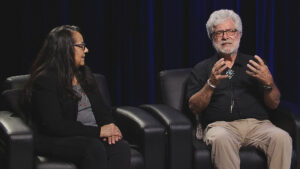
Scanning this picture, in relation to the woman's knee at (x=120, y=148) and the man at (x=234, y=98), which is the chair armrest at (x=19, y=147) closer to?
the woman's knee at (x=120, y=148)

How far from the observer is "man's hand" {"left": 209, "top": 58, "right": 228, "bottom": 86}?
10.6 ft

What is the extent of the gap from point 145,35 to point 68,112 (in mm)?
1311

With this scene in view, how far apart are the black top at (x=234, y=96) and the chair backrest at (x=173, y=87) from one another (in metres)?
0.20

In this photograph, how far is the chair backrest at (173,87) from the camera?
3.74 m

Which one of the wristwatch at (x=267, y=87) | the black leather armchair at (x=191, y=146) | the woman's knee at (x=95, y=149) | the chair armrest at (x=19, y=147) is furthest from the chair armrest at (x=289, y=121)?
the chair armrest at (x=19, y=147)

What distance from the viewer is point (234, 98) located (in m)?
3.49

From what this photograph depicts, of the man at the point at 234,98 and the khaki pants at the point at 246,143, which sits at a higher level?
the man at the point at 234,98

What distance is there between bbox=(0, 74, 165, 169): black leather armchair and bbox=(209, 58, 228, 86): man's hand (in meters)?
0.42

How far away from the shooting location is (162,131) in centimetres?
317

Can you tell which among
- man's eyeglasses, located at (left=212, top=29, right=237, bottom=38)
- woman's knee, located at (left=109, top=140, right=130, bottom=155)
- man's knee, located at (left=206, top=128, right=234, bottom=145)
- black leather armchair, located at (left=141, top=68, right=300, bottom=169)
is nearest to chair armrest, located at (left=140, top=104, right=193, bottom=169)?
black leather armchair, located at (left=141, top=68, right=300, bottom=169)

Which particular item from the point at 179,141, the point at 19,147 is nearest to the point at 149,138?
the point at 179,141

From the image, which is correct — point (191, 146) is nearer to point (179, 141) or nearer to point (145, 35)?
point (179, 141)

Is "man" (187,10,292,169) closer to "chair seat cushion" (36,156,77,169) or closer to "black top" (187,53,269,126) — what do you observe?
"black top" (187,53,269,126)

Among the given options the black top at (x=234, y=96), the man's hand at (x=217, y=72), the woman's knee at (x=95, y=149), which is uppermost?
the man's hand at (x=217, y=72)
